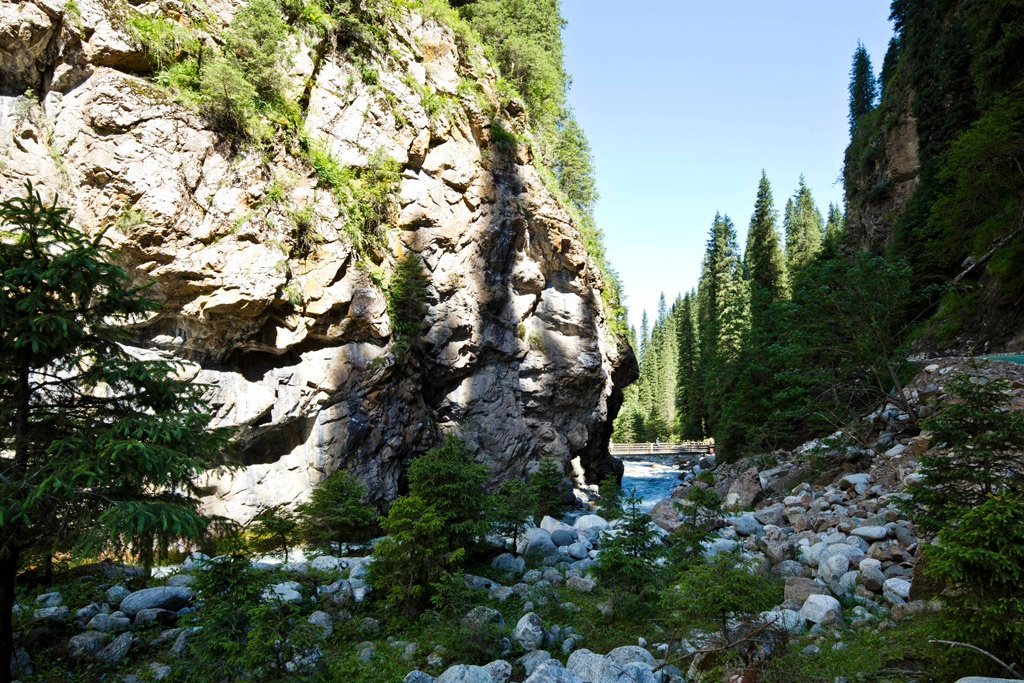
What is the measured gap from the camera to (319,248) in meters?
13.2

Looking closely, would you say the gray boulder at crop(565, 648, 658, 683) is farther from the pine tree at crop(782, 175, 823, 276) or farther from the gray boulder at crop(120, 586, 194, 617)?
the pine tree at crop(782, 175, 823, 276)

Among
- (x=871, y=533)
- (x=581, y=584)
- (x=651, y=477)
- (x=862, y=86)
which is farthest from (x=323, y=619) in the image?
(x=862, y=86)

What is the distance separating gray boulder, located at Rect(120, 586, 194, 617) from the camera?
7.18 meters

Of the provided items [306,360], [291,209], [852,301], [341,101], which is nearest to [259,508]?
[306,360]

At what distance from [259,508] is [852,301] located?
60.2 feet

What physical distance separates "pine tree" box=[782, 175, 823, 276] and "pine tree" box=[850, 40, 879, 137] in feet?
31.1

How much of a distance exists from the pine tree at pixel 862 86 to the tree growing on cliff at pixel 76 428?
68560mm

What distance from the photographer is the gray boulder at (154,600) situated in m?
7.18

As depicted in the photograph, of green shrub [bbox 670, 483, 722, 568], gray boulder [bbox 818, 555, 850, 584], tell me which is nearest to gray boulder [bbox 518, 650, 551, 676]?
green shrub [bbox 670, 483, 722, 568]

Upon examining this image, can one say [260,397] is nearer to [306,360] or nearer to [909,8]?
[306,360]

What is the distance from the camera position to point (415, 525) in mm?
7277

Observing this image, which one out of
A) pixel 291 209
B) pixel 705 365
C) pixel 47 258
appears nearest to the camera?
pixel 47 258

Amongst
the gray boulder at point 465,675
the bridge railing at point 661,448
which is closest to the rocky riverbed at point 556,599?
the gray boulder at point 465,675

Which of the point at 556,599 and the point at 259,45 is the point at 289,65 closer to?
the point at 259,45
